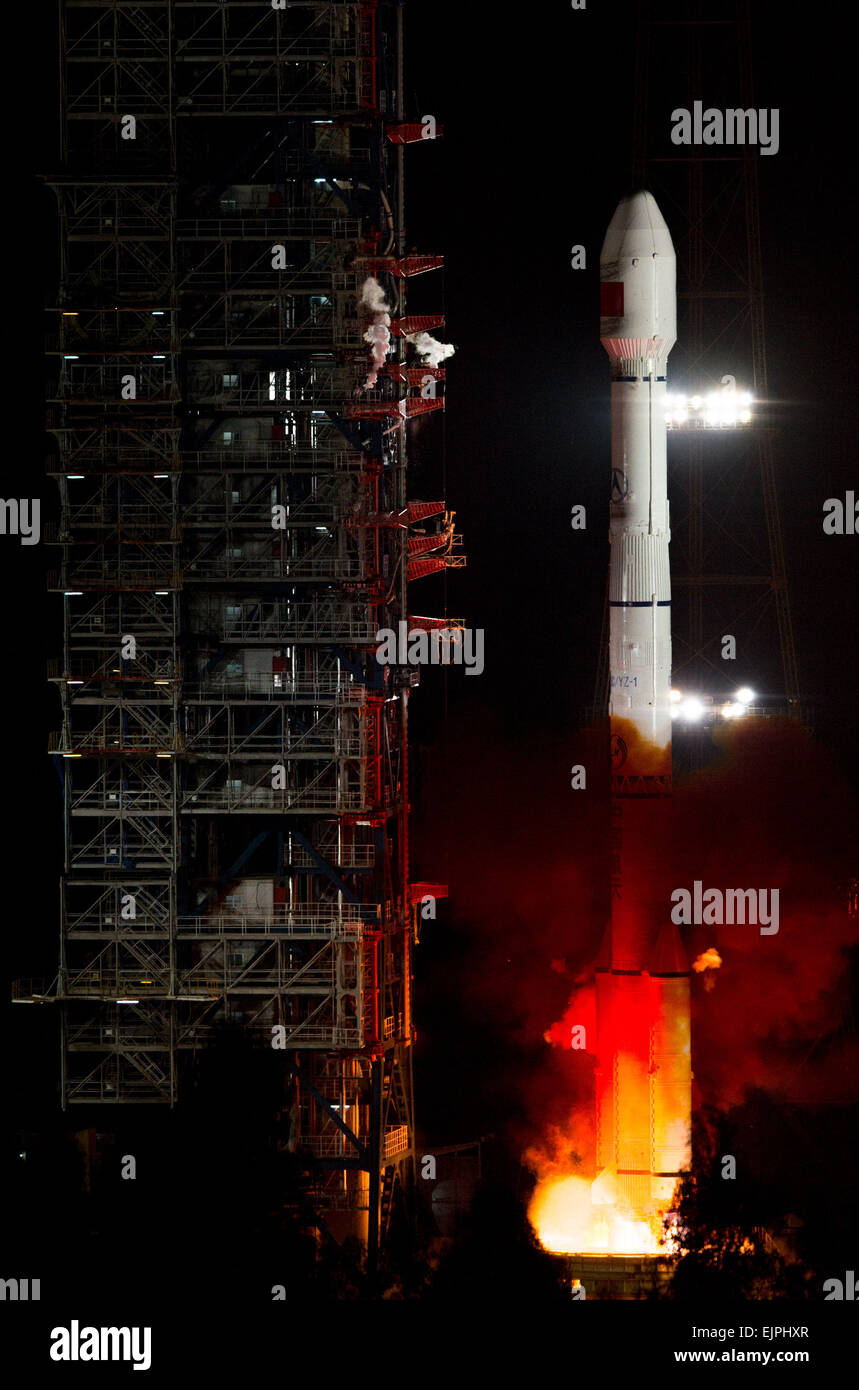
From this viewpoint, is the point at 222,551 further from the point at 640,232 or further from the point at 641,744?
the point at 640,232

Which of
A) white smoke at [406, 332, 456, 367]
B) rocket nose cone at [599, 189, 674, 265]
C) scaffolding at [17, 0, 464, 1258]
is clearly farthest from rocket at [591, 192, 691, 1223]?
scaffolding at [17, 0, 464, 1258]

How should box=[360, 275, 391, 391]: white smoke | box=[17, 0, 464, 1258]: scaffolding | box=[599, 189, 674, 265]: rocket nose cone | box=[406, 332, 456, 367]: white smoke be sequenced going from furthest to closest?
box=[406, 332, 456, 367]: white smoke → box=[599, 189, 674, 265]: rocket nose cone → box=[360, 275, 391, 391]: white smoke → box=[17, 0, 464, 1258]: scaffolding

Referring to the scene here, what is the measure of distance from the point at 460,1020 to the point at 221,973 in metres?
8.30

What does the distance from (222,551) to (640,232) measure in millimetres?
6907

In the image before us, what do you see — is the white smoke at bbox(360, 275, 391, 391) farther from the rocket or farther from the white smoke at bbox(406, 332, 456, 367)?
the rocket

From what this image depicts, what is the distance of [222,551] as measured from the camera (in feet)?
132

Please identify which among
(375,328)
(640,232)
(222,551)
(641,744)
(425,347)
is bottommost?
(641,744)

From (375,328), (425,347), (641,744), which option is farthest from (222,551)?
(641,744)

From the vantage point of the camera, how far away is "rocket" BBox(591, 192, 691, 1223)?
40.2m

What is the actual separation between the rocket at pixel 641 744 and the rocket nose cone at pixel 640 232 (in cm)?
1

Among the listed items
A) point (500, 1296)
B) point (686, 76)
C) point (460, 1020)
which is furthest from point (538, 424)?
point (500, 1296)

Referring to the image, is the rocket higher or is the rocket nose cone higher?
the rocket nose cone

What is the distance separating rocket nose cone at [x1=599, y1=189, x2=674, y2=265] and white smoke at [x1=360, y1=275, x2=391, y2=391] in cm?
319
